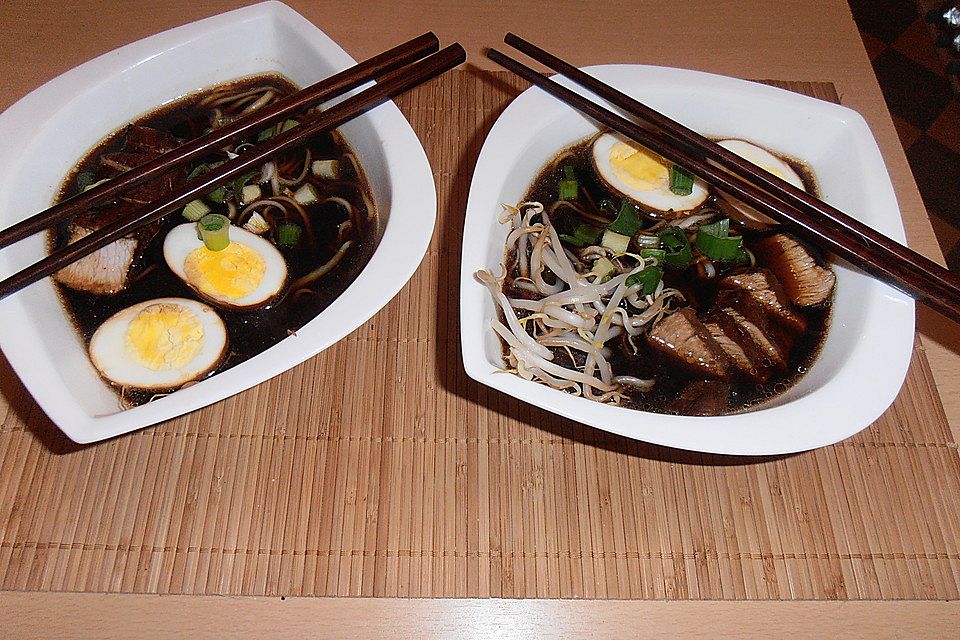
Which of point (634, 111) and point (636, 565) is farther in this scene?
point (634, 111)

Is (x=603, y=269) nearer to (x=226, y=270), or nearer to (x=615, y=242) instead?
(x=615, y=242)

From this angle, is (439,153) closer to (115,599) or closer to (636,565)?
(636,565)

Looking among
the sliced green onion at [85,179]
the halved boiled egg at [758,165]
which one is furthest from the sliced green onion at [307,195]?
the halved boiled egg at [758,165]

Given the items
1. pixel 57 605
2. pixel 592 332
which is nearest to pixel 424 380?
pixel 592 332

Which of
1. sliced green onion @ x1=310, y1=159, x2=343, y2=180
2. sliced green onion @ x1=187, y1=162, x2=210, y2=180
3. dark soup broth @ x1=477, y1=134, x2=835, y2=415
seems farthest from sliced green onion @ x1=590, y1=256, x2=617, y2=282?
sliced green onion @ x1=187, y1=162, x2=210, y2=180

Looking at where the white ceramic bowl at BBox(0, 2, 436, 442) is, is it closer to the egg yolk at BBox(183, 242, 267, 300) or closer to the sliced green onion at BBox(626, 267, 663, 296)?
the egg yolk at BBox(183, 242, 267, 300)

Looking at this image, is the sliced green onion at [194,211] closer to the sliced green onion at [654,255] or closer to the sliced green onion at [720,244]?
the sliced green onion at [654,255]
